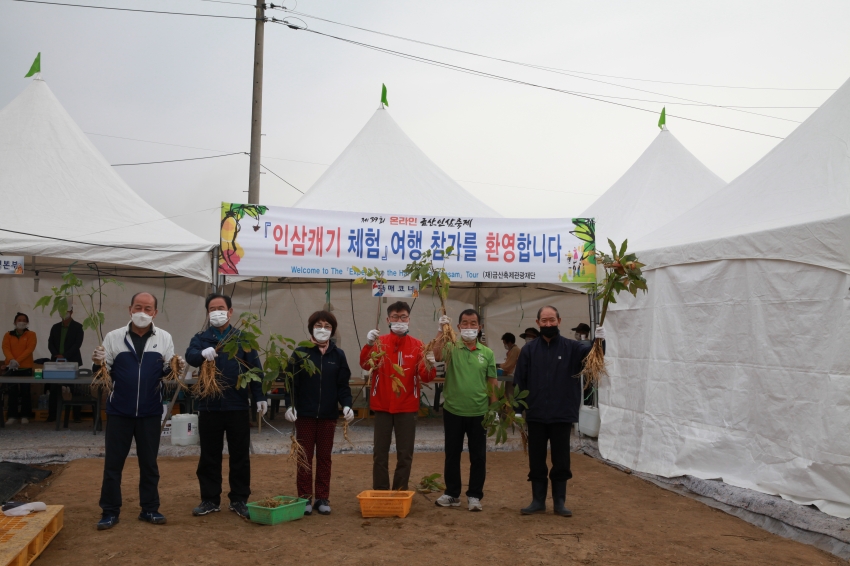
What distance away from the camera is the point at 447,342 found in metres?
5.08

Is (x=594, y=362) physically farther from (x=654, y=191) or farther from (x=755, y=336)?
(x=654, y=191)

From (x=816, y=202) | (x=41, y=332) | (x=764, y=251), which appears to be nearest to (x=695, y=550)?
(x=764, y=251)

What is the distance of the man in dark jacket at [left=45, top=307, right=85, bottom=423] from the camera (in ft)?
29.6

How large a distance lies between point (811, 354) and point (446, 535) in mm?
2833

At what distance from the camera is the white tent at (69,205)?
288 inches

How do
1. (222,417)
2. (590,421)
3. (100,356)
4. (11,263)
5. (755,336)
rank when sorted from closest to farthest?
(100,356) → (222,417) → (755,336) → (11,263) → (590,421)

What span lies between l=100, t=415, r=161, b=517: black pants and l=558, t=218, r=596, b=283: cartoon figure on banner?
5039 millimetres

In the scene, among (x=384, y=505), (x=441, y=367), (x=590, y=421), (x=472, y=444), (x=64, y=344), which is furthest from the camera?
(x=64, y=344)

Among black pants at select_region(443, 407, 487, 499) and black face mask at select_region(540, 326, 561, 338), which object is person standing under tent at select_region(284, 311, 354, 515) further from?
black face mask at select_region(540, 326, 561, 338)

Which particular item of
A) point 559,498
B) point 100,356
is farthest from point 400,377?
point 100,356

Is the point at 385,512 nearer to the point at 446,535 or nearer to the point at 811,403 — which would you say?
the point at 446,535

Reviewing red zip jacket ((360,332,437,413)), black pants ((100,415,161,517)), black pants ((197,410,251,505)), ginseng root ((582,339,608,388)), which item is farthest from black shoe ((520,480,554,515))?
black pants ((100,415,161,517))

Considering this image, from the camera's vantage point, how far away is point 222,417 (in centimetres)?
471

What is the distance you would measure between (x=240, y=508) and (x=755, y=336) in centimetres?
402
